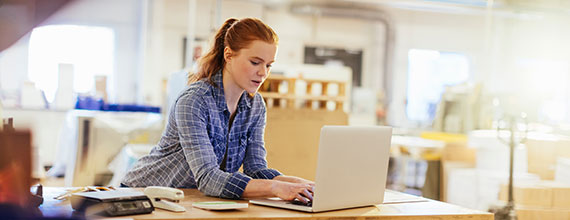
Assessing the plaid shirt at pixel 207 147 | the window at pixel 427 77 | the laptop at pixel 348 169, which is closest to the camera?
the laptop at pixel 348 169

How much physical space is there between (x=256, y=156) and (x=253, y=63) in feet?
1.28

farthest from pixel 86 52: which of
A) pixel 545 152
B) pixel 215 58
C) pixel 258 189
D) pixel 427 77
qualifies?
pixel 258 189

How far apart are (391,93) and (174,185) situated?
9.84 m

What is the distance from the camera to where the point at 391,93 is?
11.4 meters

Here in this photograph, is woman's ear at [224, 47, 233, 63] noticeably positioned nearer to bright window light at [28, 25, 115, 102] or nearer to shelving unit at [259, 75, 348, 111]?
shelving unit at [259, 75, 348, 111]

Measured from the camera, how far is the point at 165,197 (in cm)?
149

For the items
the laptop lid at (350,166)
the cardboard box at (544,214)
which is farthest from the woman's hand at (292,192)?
the cardboard box at (544,214)

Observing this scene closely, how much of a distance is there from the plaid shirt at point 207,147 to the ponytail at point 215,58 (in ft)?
0.17

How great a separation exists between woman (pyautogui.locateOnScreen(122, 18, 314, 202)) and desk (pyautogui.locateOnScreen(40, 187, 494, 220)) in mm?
84

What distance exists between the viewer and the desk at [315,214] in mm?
1364

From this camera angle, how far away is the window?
11.6m

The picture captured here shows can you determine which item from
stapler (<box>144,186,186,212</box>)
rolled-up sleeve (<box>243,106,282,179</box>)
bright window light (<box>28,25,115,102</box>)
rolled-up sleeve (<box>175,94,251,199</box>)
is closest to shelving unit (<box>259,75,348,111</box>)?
rolled-up sleeve (<box>243,106,282,179</box>)

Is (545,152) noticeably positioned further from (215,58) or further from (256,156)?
(215,58)

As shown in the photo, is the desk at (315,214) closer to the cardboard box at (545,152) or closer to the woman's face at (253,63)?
the woman's face at (253,63)
